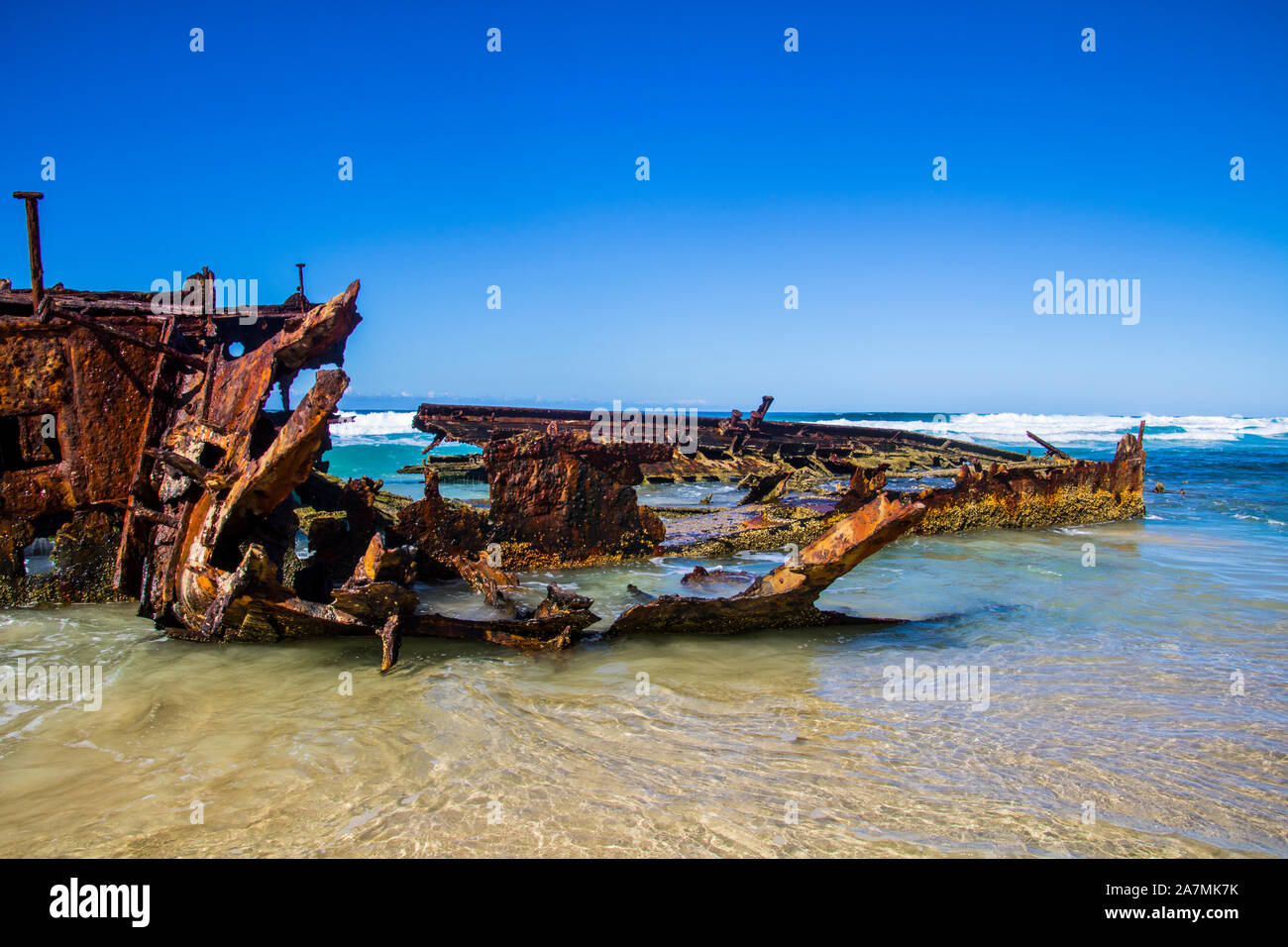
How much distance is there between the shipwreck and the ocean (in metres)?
0.27

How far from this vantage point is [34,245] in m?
4.49

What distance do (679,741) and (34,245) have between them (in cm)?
508

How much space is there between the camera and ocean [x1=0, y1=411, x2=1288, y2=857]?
2410 millimetres

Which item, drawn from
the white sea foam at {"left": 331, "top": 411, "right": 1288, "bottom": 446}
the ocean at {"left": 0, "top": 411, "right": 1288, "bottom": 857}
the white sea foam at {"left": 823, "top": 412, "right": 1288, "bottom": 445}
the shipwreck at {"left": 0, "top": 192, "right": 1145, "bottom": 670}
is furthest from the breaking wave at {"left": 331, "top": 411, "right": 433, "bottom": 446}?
the ocean at {"left": 0, "top": 411, "right": 1288, "bottom": 857}

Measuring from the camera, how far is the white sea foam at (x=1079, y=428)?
147 feet

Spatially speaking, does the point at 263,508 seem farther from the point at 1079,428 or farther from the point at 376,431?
the point at 1079,428

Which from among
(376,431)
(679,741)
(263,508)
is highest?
(376,431)

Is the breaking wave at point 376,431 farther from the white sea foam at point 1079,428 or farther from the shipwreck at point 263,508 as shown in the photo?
the shipwreck at point 263,508

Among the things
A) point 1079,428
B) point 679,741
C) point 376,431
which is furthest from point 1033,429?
point 679,741

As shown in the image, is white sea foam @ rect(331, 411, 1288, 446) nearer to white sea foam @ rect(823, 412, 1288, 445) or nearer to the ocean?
white sea foam @ rect(823, 412, 1288, 445)

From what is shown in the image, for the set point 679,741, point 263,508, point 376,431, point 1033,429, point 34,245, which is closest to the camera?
point 679,741

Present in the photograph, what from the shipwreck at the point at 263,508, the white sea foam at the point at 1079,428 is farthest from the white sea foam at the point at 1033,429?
the shipwreck at the point at 263,508

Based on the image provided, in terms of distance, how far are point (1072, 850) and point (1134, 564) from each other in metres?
6.31
